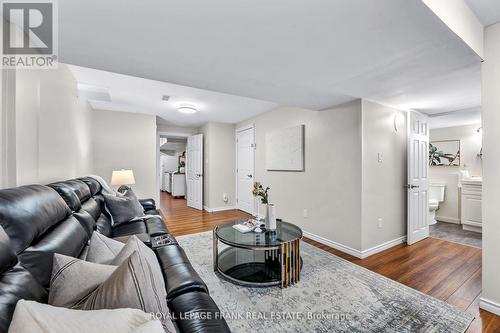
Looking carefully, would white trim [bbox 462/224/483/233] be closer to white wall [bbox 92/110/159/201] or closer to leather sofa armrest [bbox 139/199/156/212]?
leather sofa armrest [bbox 139/199/156/212]

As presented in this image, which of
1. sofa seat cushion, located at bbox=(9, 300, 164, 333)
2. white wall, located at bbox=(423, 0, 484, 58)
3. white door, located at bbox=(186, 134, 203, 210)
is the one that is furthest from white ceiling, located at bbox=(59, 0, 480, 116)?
white door, located at bbox=(186, 134, 203, 210)

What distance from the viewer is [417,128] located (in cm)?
334

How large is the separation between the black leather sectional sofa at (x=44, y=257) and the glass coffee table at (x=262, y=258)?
2.39 ft

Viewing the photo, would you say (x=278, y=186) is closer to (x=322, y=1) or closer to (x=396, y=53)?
(x=396, y=53)

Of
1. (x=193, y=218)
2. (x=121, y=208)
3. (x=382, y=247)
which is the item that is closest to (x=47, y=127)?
(x=121, y=208)

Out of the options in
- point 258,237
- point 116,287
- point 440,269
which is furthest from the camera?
point 440,269

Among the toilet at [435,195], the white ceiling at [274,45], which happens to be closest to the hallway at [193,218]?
the white ceiling at [274,45]

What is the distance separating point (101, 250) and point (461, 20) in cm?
269

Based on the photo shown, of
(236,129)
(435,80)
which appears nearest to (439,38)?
(435,80)

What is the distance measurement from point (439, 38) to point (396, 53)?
0.26 metres

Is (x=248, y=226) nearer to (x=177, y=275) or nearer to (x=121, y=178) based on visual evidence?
(x=177, y=275)

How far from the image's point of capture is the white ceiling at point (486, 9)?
4.77ft

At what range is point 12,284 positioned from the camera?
0.74 meters

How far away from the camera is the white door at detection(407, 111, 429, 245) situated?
10.3ft
